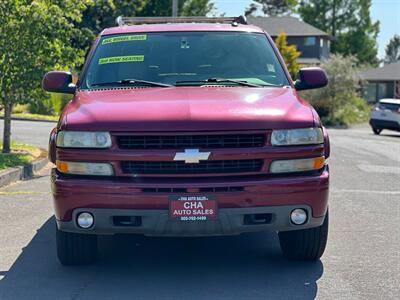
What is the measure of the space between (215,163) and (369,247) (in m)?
2.19

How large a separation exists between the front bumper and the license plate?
0.04m

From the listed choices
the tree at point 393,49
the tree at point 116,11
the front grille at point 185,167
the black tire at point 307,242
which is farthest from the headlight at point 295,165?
the tree at point 393,49

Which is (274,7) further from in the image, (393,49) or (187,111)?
(187,111)

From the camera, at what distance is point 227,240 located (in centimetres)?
671

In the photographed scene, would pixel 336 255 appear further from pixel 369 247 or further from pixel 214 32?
pixel 214 32

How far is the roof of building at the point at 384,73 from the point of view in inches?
2421

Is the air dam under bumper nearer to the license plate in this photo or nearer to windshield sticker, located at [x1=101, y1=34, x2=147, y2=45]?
the license plate

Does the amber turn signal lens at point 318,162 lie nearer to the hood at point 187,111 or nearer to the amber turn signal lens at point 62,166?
the hood at point 187,111

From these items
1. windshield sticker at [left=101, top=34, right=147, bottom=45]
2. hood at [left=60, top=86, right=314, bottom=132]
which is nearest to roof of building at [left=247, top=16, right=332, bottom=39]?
windshield sticker at [left=101, top=34, right=147, bottom=45]

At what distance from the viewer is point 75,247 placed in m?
5.60

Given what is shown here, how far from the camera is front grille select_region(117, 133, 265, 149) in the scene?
16.6ft

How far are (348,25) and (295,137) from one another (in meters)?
71.4

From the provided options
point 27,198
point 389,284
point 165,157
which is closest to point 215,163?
point 165,157

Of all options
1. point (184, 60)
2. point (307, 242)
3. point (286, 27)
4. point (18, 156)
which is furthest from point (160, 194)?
point (286, 27)
